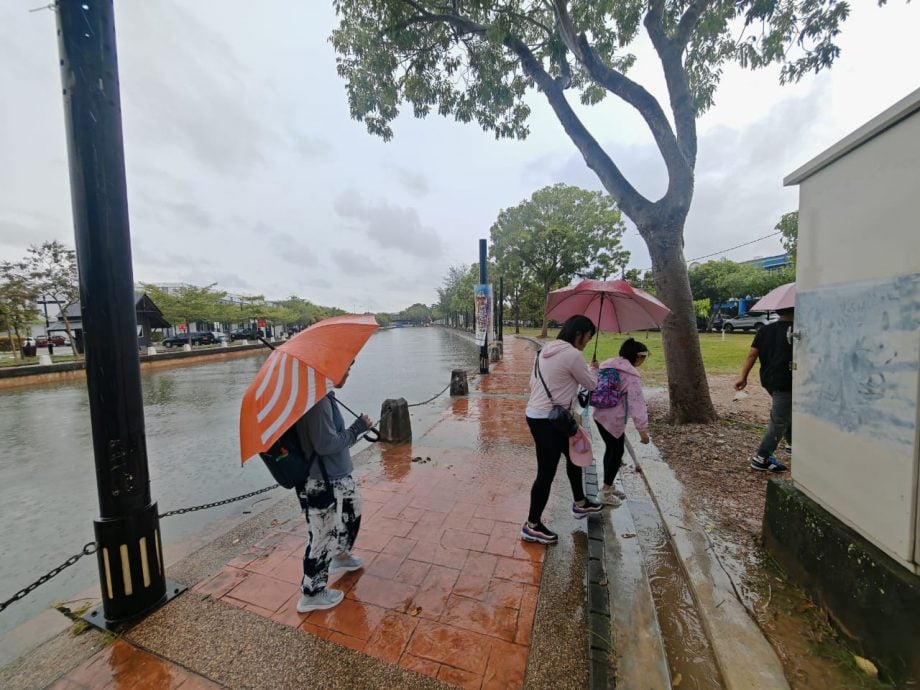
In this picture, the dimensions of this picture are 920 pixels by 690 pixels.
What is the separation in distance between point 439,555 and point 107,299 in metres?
2.60

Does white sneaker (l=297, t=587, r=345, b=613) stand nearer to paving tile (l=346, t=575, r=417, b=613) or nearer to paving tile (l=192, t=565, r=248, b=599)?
paving tile (l=346, t=575, r=417, b=613)

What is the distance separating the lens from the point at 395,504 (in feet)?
12.5

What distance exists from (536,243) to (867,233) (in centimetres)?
2817

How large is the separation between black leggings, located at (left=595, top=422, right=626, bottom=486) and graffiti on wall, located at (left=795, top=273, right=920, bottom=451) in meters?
1.40

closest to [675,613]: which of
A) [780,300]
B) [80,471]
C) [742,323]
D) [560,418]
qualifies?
[560,418]

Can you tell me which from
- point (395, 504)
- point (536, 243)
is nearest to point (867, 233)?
point (395, 504)

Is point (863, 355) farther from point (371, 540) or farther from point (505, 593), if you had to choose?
point (371, 540)

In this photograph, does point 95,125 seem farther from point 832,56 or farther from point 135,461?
point 832,56

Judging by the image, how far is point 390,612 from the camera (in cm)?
238

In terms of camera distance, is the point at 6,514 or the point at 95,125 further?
the point at 6,514

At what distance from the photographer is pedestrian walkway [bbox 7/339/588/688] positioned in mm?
1972

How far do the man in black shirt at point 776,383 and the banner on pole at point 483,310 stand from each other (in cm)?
833

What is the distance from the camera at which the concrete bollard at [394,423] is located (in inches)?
223

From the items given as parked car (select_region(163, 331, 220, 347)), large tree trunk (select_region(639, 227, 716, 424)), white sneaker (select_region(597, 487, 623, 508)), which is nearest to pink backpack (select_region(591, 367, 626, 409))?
white sneaker (select_region(597, 487, 623, 508))
